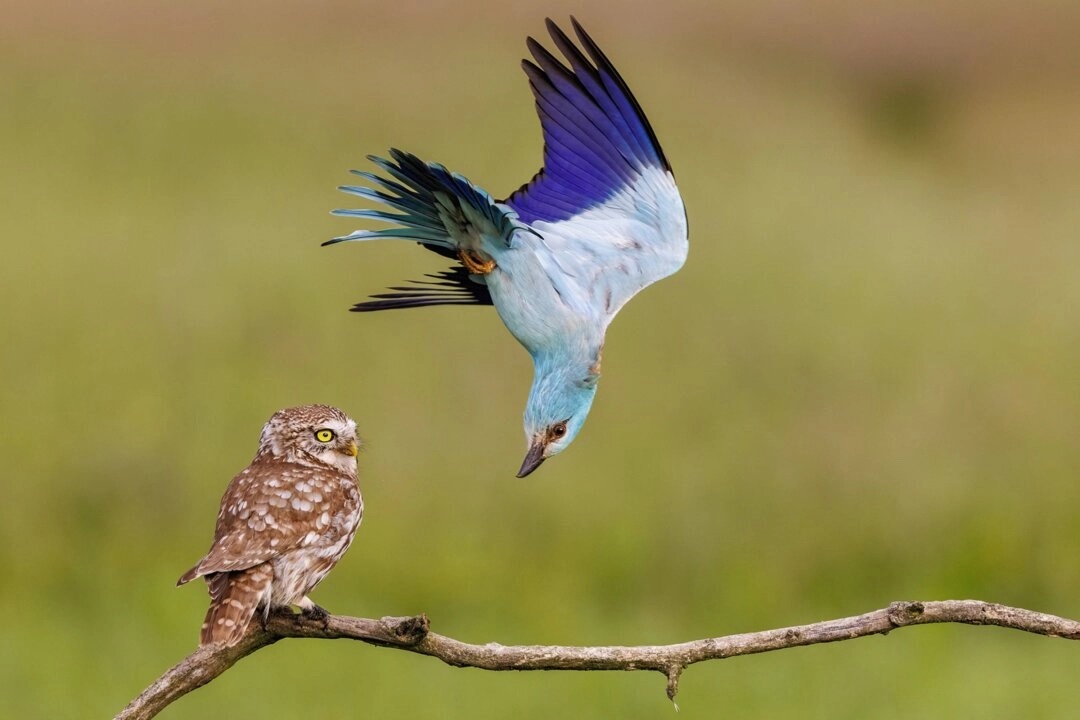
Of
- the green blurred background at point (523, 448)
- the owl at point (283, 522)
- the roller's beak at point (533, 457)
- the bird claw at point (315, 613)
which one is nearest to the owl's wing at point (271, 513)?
the owl at point (283, 522)

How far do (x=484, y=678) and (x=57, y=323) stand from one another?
6.01 m

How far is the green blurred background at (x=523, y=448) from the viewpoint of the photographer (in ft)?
51.9

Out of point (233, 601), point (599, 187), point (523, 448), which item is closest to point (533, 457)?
point (233, 601)

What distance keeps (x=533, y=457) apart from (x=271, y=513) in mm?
1045

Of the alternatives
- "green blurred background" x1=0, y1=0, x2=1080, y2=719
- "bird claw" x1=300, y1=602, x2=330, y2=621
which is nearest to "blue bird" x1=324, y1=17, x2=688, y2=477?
"bird claw" x1=300, y1=602, x2=330, y2=621

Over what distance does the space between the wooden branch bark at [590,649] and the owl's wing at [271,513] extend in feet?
0.90

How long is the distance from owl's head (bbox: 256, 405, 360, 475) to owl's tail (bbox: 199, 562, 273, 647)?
0.62 metres

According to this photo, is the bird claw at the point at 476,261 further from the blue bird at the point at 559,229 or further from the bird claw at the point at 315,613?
the bird claw at the point at 315,613

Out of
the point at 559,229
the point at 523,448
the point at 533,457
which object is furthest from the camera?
the point at 523,448

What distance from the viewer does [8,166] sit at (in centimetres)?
2044

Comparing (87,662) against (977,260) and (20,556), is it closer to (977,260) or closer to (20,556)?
(20,556)

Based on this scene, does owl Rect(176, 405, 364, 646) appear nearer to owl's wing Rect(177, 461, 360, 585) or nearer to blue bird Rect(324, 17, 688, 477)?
owl's wing Rect(177, 461, 360, 585)

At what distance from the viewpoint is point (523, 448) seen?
633 inches

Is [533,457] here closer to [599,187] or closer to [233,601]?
[233,601]
